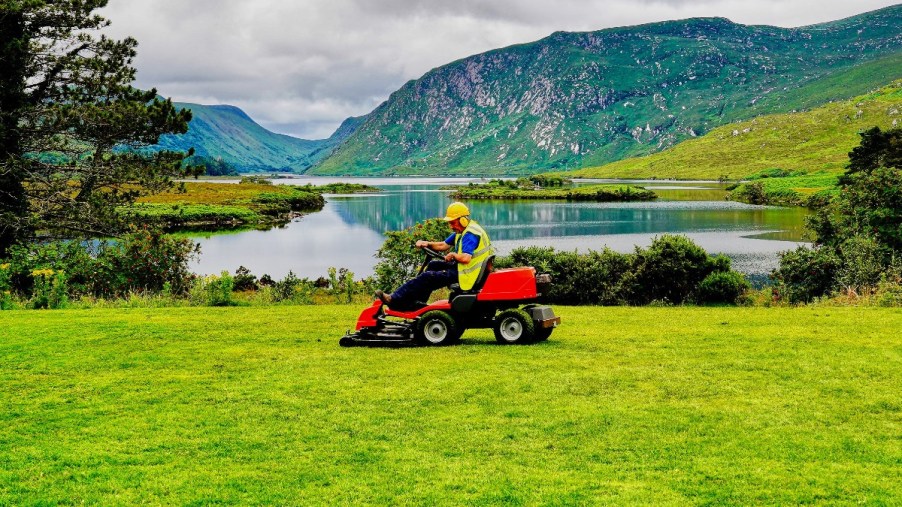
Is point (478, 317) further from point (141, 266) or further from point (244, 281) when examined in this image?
point (244, 281)

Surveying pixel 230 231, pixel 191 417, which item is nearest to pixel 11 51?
pixel 191 417

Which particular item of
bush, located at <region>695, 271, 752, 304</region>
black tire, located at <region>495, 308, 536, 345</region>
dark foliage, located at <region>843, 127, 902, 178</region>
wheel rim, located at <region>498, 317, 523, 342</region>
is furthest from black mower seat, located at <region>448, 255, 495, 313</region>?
dark foliage, located at <region>843, 127, 902, 178</region>

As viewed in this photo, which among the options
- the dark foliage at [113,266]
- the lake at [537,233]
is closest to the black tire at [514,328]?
the dark foliage at [113,266]

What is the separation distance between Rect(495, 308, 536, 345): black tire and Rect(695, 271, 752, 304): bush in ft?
40.1

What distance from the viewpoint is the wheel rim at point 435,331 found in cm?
1309

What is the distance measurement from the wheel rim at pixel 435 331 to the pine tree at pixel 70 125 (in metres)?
19.0

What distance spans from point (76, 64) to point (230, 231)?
54978 millimetres

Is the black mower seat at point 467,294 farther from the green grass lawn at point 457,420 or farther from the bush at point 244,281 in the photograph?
the bush at point 244,281

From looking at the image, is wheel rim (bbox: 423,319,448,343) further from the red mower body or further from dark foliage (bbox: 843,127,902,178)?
dark foliage (bbox: 843,127,902,178)

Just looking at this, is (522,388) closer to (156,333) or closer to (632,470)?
(632,470)

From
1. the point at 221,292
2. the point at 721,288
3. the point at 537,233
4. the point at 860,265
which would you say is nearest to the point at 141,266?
the point at 221,292

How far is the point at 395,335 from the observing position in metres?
13.2

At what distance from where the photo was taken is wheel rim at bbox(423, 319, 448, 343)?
42.9 ft

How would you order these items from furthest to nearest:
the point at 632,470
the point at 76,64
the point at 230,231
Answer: the point at 230,231, the point at 76,64, the point at 632,470
